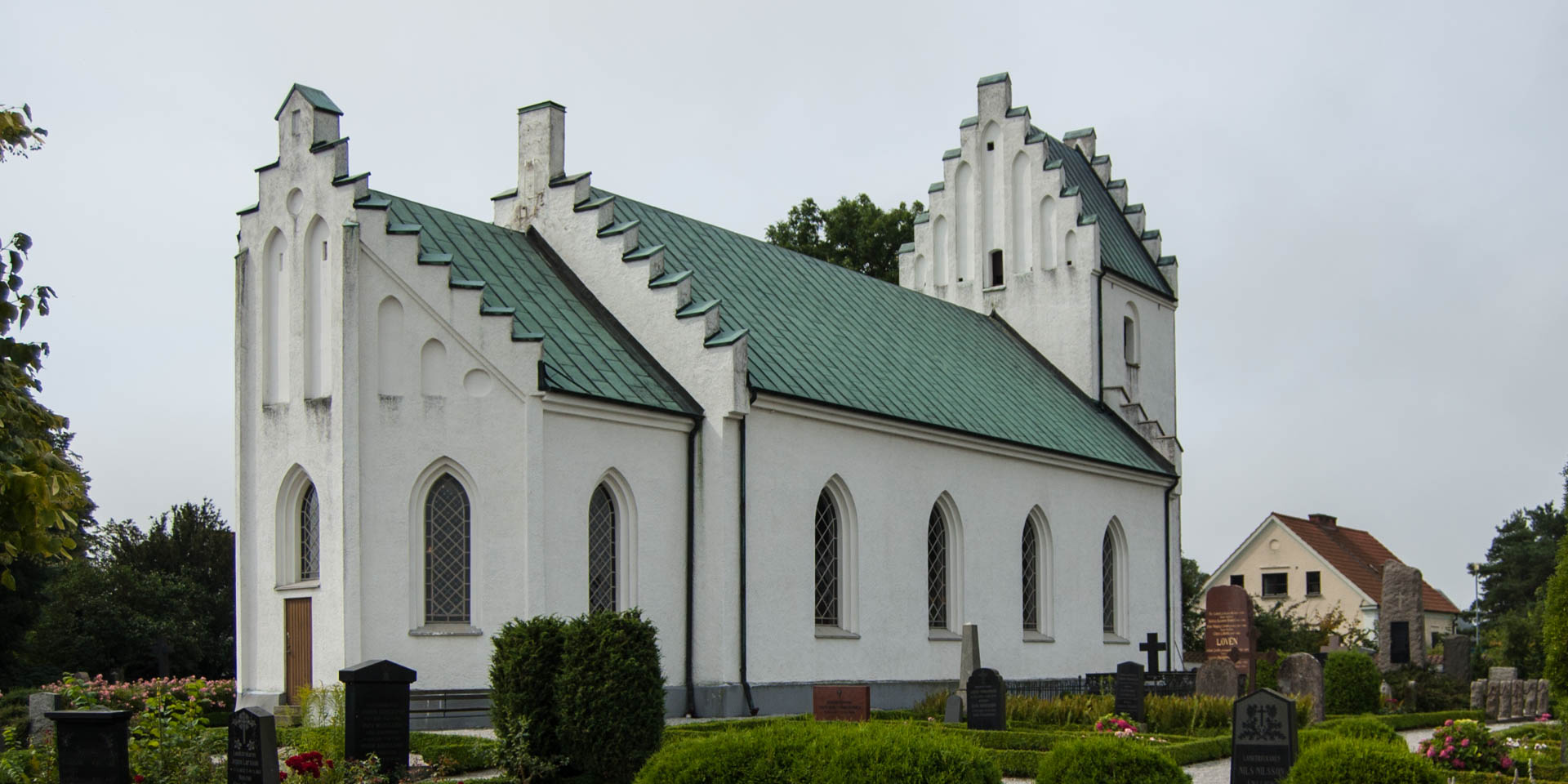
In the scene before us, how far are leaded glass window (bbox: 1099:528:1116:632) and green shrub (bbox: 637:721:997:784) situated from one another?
848 inches

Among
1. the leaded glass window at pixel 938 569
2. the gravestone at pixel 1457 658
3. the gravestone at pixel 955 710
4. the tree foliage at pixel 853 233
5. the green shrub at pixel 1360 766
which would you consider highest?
the tree foliage at pixel 853 233

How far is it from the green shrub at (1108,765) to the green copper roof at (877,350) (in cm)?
1217

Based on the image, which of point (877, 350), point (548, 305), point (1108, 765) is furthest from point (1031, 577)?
point (1108, 765)

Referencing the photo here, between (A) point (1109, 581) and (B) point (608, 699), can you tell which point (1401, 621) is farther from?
(B) point (608, 699)

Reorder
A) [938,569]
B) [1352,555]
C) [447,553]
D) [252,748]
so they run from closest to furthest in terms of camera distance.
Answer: [252,748] < [447,553] < [938,569] < [1352,555]

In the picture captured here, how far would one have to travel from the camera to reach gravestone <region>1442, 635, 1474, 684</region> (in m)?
32.3

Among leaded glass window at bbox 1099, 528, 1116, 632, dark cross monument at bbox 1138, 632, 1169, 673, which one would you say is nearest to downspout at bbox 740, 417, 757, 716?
dark cross monument at bbox 1138, 632, 1169, 673

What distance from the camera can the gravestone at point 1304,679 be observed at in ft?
78.7

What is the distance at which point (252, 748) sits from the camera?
13.6m

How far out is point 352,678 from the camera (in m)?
14.8

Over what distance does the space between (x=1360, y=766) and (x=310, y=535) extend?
46.9 feet

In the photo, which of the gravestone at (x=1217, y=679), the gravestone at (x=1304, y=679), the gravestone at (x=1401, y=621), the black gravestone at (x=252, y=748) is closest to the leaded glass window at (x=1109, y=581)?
the gravestone at (x=1401, y=621)

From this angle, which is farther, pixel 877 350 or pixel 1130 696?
pixel 877 350

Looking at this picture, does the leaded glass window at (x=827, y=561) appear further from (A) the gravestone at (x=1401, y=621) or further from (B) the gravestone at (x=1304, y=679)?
(A) the gravestone at (x=1401, y=621)
